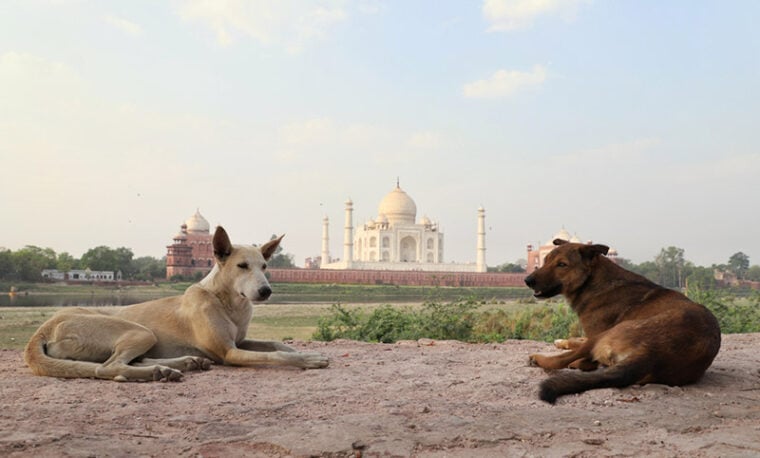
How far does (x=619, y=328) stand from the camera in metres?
2.71

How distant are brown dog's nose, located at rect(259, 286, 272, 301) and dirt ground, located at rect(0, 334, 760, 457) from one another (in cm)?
35

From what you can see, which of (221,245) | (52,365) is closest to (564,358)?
(221,245)

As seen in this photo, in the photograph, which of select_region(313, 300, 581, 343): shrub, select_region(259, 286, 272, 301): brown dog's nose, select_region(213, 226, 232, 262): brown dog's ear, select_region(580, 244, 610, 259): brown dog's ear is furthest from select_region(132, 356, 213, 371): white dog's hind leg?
select_region(313, 300, 581, 343): shrub

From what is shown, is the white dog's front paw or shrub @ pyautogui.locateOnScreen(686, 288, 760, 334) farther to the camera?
shrub @ pyautogui.locateOnScreen(686, 288, 760, 334)

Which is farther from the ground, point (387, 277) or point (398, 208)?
point (398, 208)

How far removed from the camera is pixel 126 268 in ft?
109

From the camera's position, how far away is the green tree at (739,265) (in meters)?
44.0

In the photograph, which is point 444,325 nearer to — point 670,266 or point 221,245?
point 221,245

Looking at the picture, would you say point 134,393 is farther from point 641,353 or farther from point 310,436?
point 641,353

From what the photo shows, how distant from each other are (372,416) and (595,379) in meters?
0.90

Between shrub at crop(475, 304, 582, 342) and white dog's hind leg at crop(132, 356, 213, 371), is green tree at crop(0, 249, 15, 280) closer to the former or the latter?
shrub at crop(475, 304, 582, 342)

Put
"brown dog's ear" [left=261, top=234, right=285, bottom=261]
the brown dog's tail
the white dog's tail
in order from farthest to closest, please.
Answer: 1. "brown dog's ear" [left=261, top=234, right=285, bottom=261]
2. the white dog's tail
3. the brown dog's tail

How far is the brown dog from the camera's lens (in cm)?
250

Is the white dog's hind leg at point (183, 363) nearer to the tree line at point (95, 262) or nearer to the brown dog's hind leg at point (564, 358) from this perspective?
the brown dog's hind leg at point (564, 358)
